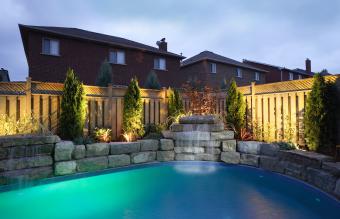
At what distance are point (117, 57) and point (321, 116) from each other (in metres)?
13.5

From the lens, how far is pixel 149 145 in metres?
6.56

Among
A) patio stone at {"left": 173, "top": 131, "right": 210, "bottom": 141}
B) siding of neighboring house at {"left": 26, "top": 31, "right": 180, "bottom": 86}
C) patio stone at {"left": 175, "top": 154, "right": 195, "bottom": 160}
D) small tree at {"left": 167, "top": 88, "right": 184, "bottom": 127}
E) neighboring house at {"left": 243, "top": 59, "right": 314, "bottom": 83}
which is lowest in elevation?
patio stone at {"left": 175, "top": 154, "right": 195, "bottom": 160}

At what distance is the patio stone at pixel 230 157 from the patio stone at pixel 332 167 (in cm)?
246

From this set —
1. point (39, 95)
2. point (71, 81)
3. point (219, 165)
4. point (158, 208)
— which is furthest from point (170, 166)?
point (39, 95)

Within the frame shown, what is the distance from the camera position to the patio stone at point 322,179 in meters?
3.68

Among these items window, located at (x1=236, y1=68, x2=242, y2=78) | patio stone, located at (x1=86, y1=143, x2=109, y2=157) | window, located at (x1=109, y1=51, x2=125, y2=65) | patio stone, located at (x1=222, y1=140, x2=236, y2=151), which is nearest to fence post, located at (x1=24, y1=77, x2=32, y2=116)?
patio stone, located at (x1=86, y1=143, x2=109, y2=157)

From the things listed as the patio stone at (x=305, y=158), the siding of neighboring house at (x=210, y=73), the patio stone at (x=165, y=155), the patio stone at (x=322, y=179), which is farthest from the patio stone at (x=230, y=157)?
the siding of neighboring house at (x=210, y=73)

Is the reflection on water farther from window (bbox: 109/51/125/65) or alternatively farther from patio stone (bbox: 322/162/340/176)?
window (bbox: 109/51/125/65)

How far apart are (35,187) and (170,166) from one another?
10.6ft

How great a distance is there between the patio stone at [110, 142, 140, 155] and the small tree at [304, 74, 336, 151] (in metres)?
4.11

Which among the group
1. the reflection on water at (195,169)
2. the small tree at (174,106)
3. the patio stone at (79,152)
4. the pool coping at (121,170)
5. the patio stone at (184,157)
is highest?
the small tree at (174,106)

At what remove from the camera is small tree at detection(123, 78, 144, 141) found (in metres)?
7.11

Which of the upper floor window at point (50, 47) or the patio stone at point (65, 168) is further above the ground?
the upper floor window at point (50, 47)

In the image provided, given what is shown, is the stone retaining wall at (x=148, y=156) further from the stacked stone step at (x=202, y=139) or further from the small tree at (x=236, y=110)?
the small tree at (x=236, y=110)
